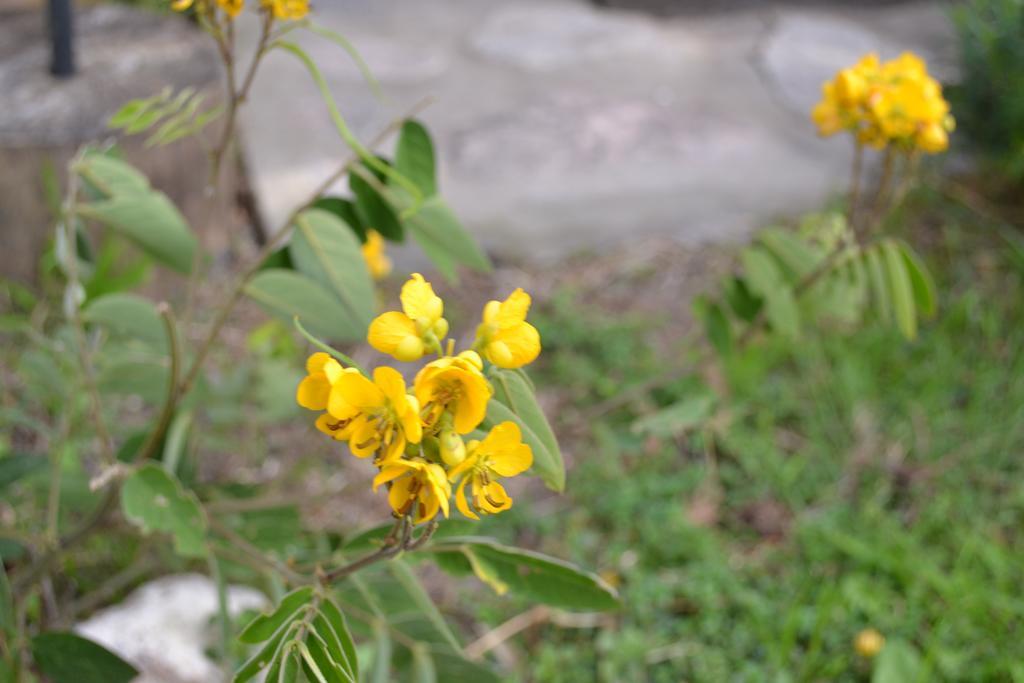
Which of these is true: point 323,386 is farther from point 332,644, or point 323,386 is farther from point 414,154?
point 414,154

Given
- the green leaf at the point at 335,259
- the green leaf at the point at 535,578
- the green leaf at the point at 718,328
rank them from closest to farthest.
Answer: the green leaf at the point at 535,578, the green leaf at the point at 335,259, the green leaf at the point at 718,328

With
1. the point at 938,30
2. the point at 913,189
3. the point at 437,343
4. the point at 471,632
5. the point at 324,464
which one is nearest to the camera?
the point at 437,343

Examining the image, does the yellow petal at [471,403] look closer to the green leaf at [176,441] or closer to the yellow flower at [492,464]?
the yellow flower at [492,464]

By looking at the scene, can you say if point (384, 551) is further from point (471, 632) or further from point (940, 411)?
point (940, 411)

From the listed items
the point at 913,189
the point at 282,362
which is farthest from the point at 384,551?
the point at 913,189

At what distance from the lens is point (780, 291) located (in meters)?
1.07

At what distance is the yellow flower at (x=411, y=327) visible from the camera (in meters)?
0.56

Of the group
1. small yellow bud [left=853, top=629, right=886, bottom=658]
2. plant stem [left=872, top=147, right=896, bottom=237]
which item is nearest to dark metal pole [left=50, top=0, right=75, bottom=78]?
plant stem [left=872, top=147, right=896, bottom=237]

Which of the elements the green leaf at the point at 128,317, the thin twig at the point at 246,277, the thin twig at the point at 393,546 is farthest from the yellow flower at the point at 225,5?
the thin twig at the point at 393,546

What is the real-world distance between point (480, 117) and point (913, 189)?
1042 mm

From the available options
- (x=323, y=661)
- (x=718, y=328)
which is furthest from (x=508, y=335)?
(x=718, y=328)

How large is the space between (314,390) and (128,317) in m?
0.50

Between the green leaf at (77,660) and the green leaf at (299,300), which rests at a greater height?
the green leaf at (299,300)

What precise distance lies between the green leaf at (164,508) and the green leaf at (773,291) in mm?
593
